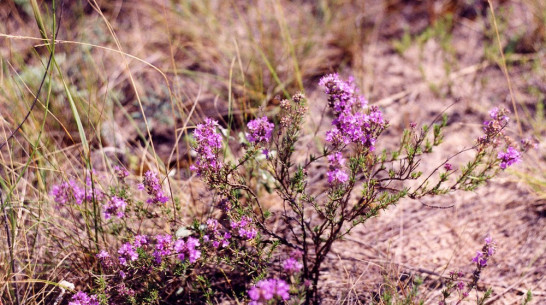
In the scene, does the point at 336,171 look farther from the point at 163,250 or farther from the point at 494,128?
the point at 163,250

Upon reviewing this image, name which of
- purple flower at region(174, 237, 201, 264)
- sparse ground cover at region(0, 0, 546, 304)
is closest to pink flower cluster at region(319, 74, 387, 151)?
sparse ground cover at region(0, 0, 546, 304)

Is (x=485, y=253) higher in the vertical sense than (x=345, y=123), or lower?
lower

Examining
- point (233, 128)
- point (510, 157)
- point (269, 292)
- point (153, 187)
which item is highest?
point (233, 128)

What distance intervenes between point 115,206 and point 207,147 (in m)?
0.58

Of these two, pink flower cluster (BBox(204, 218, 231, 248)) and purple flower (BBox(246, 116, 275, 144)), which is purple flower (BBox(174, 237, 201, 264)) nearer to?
pink flower cluster (BBox(204, 218, 231, 248))

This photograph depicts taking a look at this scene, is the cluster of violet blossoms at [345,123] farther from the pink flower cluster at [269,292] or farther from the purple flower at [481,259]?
the purple flower at [481,259]

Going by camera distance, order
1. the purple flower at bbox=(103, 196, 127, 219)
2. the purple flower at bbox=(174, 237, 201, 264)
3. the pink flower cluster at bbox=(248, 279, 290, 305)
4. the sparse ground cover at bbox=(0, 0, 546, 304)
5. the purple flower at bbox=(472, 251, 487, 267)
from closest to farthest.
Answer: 1. the pink flower cluster at bbox=(248, 279, 290, 305)
2. the purple flower at bbox=(174, 237, 201, 264)
3. the purple flower at bbox=(472, 251, 487, 267)
4. the purple flower at bbox=(103, 196, 127, 219)
5. the sparse ground cover at bbox=(0, 0, 546, 304)

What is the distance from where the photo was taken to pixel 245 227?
6.77 feet

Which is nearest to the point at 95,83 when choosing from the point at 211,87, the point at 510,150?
the point at 211,87

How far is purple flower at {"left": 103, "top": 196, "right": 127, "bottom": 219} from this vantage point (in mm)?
2189

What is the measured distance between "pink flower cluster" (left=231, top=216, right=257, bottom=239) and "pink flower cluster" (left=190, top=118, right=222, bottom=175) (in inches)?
10.7

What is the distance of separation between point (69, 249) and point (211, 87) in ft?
6.22

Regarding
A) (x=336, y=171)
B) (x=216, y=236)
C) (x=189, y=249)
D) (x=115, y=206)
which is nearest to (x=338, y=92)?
(x=336, y=171)

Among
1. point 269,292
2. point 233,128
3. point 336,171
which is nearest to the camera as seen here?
point 269,292
